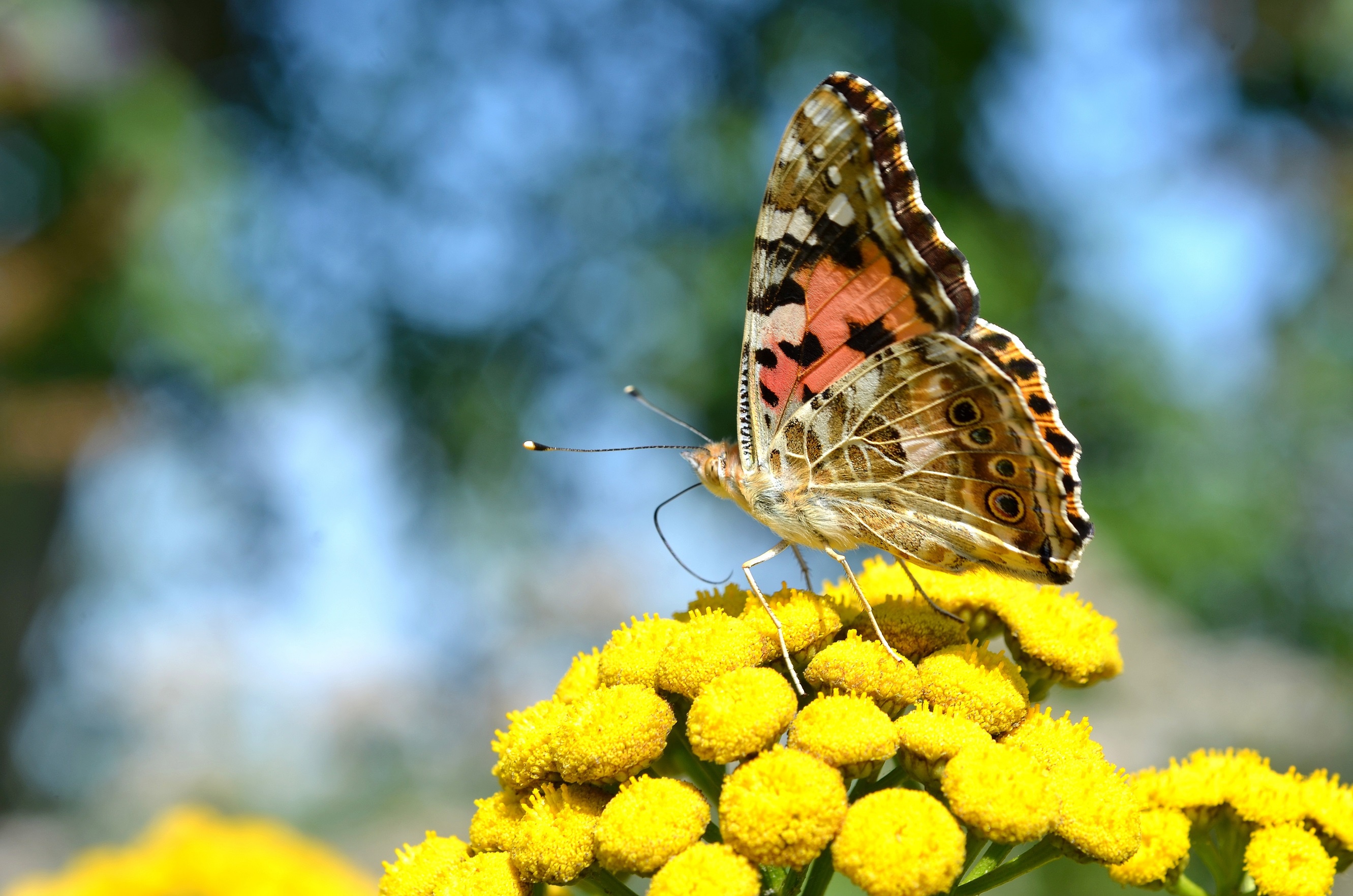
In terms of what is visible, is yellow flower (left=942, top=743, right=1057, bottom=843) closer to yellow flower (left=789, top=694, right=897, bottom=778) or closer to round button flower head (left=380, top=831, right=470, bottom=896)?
yellow flower (left=789, top=694, right=897, bottom=778)

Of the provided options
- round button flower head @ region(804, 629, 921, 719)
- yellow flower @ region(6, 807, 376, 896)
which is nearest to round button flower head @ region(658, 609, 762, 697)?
round button flower head @ region(804, 629, 921, 719)

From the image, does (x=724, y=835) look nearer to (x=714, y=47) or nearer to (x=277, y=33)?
(x=714, y=47)

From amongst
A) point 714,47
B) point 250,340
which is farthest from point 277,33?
point 714,47

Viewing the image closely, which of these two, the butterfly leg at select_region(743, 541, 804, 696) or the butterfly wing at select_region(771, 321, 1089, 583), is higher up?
the butterfly wing at select_region(771, 321, 1089, 583)

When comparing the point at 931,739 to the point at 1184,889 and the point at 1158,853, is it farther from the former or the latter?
the point at 1184,889

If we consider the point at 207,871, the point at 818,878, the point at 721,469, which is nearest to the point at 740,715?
the point at 818,878

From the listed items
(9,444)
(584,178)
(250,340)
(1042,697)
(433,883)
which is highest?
Answer: (584,178)
